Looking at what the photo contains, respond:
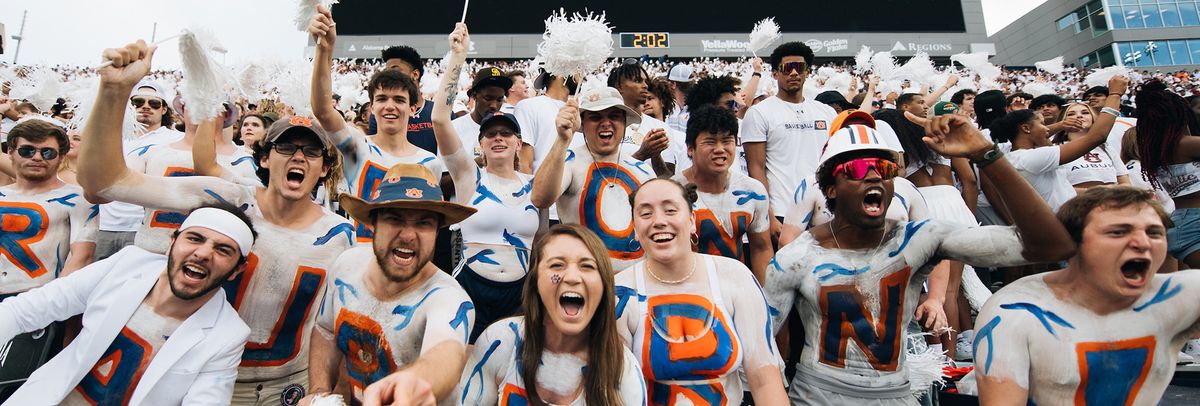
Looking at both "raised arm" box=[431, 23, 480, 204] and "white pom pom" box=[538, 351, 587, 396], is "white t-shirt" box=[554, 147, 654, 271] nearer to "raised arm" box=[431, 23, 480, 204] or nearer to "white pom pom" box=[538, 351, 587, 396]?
"raised arm" box=[431, 23, 480, 204]

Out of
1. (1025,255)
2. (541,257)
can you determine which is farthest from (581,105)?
(1025,255)

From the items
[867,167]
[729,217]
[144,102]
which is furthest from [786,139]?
[144,102]

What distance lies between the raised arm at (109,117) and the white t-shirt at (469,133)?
2.55 m

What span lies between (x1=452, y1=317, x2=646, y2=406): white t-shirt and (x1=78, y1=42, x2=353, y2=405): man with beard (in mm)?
1226

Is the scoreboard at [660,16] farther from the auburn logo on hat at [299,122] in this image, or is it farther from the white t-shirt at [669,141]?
the auburn logo on hat at [299,122]

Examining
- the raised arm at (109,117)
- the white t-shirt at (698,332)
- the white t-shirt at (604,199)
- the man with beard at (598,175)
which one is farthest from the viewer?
the white t-shirt at (604,199)

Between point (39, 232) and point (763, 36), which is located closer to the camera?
point (39, 232)

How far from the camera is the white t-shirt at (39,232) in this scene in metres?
4.19

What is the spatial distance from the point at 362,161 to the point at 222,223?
107 centimetres

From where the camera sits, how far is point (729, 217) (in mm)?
3793

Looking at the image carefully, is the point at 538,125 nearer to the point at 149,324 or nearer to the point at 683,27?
the point at 149,324

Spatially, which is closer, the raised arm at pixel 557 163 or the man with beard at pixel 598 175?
the raised arm at pixel 557 163

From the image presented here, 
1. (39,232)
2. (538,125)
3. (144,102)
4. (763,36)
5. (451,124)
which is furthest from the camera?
(763,36)

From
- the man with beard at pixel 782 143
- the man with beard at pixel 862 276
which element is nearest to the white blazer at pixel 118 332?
the man with beard at pixel 862 276
